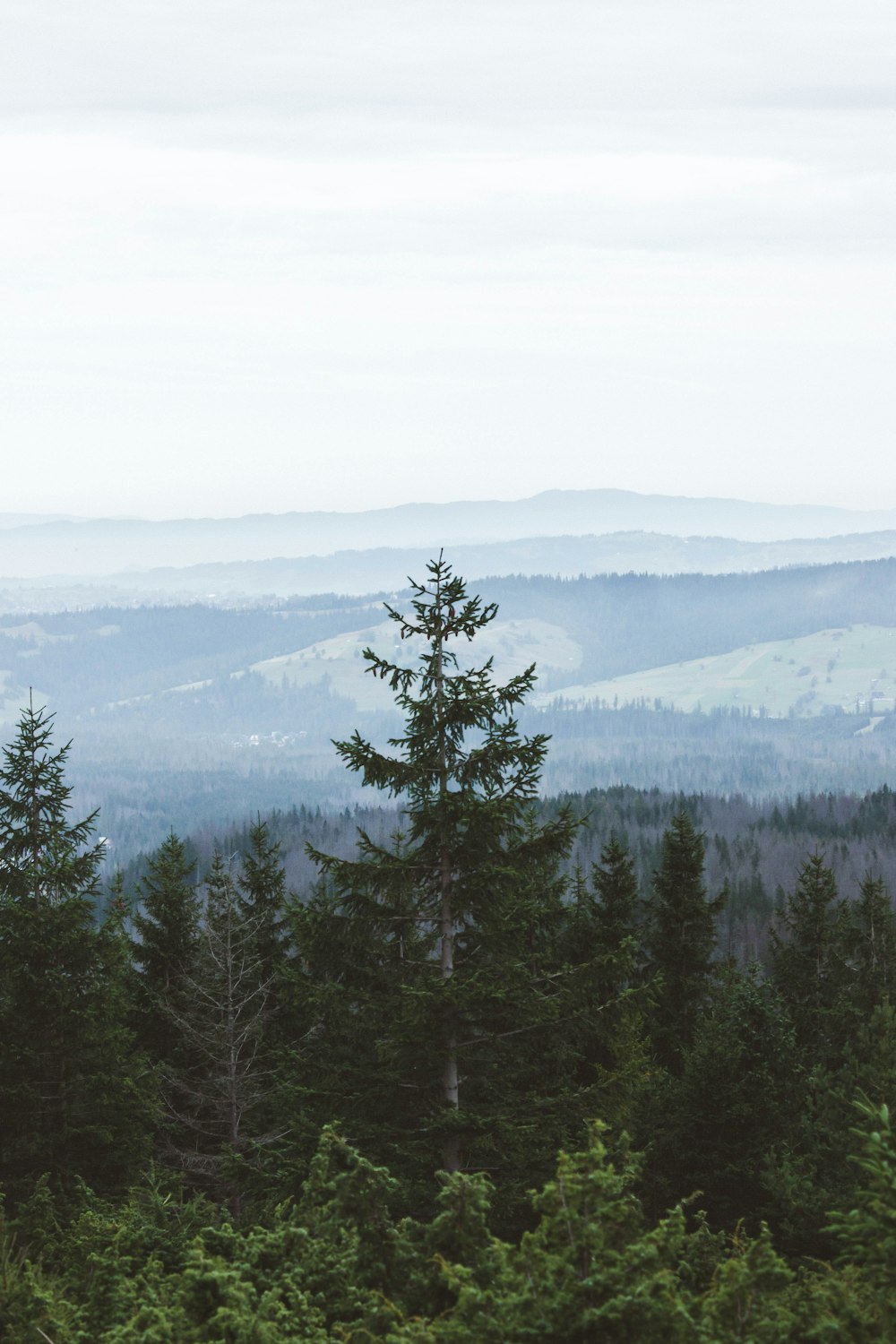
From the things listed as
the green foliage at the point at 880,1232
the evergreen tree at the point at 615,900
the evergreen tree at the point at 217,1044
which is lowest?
the evergreen tree at the point at 217,1044

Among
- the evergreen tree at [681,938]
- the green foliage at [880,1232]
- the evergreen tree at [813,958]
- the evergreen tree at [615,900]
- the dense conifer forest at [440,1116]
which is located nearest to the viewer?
the green foliage at [880,1232]

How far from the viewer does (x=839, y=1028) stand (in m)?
32.5

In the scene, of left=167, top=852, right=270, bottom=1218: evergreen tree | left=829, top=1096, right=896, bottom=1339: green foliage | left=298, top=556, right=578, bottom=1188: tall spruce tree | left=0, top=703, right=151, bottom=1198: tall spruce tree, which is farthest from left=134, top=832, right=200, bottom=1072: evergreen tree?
left=829, top=1096, right=896, bottom=1339: green foliage

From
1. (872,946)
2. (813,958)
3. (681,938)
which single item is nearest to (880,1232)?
(872,946)

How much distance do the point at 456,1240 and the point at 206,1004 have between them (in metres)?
23.0

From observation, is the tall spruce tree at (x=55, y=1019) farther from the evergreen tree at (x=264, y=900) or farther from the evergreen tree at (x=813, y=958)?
the evergreen tree at (x=813, y=958)

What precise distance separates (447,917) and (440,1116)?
242 cm

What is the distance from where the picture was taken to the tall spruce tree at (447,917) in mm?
16109

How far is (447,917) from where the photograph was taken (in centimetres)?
1655

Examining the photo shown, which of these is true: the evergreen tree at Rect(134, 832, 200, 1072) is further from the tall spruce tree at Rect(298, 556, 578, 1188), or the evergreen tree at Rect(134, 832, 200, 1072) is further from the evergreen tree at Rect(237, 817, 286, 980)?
the tall spruce tree at Rect(298, 556, 578, 1188)

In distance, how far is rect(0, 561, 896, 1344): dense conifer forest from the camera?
9312 mm

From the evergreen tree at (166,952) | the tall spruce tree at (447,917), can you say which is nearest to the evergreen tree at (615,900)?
the evergreen tree at (166,952)

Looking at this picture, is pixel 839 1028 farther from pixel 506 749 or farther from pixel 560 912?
pixel 506 749

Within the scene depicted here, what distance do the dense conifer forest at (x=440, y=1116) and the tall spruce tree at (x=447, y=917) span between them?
Result: 0.05 m
